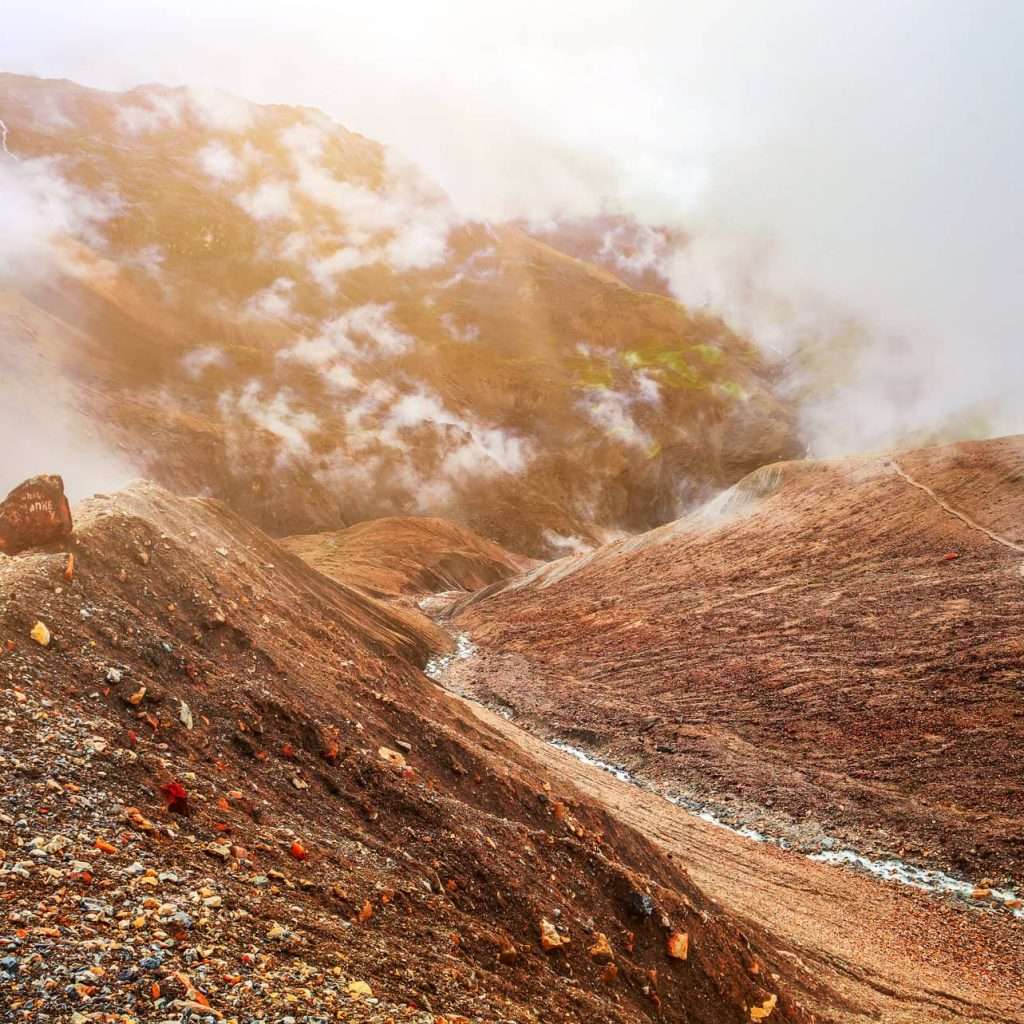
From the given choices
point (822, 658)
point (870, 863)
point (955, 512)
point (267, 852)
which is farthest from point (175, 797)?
point (955, 512)

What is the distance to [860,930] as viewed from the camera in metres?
17.0

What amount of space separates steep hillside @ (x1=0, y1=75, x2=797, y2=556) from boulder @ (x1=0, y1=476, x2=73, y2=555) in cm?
8046

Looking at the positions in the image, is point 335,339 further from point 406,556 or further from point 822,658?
point 822,658

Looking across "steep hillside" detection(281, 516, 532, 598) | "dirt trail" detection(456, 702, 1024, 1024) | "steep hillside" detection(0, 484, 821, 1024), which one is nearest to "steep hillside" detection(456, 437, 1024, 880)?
"dirt trail" detection(456, 702, 1024, 1024)

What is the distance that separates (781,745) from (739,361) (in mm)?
140564

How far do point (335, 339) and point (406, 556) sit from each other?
63845 mm

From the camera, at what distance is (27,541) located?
49.1ft

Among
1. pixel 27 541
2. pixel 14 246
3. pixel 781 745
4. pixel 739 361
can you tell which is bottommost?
pixel 27 541

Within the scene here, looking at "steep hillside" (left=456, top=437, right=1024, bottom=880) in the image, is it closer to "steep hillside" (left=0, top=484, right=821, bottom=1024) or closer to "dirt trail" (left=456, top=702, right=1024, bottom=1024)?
"dirt trail" (left=456, top=702, right=1024, bottom=1024)

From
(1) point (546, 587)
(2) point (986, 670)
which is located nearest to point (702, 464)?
(1) point (546, 587)

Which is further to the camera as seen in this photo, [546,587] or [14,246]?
[14,246]

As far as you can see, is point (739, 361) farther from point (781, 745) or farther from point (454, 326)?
point (781, 745)

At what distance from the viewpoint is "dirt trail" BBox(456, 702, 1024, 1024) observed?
13773 millimetres

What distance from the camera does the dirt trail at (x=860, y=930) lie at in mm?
13773
